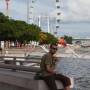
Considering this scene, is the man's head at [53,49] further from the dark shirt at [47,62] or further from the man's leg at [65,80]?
the man's leg at [65,80]

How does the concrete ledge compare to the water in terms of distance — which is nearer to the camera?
the concrete ledge

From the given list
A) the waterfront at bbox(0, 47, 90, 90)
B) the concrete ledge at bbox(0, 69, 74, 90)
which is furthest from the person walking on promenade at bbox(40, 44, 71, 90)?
the waterfront at bbox(0, 47, 90, 90)

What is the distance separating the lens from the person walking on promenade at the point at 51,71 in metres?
12.7

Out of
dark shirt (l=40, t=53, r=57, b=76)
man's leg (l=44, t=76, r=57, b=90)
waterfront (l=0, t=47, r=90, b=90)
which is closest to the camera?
dark shirt (l=40, t=53, r=57, b=76)

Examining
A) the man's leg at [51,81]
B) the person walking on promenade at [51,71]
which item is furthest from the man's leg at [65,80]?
the man's leg at [51,81]

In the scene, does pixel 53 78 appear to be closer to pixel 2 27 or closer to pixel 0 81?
pixel 0 81

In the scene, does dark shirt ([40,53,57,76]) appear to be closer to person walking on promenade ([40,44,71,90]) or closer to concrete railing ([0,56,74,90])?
person walking on promenade ([40,44,71,90])

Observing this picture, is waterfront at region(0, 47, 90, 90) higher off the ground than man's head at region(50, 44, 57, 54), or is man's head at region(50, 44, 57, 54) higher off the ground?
man's head at region(50, 44, 57, 54)

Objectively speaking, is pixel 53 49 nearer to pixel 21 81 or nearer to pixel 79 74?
pixel 21 81

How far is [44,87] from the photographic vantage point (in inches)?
515

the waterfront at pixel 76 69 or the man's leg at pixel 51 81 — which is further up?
the man's leg at pixel 51 81

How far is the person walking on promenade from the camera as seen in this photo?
12.7 meters

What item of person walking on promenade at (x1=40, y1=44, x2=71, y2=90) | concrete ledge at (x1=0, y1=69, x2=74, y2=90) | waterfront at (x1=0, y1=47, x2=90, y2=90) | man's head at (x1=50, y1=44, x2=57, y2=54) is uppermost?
man's head at (x1=50, y1=44, x2=57, y2=54)

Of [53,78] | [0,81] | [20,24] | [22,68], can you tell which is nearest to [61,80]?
[53,78]
